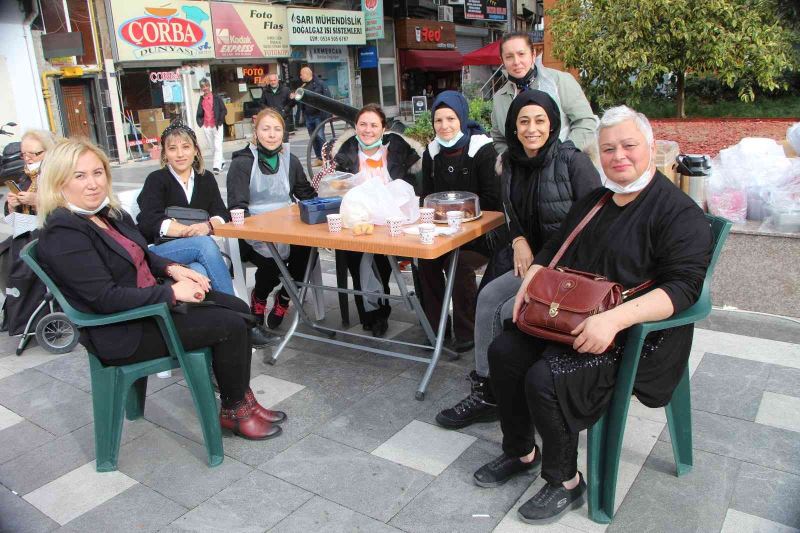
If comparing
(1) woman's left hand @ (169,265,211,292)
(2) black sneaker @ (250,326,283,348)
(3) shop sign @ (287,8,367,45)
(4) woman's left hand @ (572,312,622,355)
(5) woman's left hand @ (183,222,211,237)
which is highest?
(3) shop sign @ (287,8,367,45)

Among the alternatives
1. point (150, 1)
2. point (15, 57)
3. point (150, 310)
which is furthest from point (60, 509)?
point (150, 1)

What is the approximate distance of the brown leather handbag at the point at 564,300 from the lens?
202 cm

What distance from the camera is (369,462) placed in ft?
8.54

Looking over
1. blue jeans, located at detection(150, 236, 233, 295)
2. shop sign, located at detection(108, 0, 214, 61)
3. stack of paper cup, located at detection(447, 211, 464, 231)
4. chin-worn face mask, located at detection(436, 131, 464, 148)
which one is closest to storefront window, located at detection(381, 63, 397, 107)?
shop sign, located at detection(108, 0, 214, 61)

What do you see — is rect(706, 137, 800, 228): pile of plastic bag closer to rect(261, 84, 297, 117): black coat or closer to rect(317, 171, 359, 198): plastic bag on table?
rect(317, 171, 359, 198): plastic bag on table

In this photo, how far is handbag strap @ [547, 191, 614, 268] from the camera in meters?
2.32

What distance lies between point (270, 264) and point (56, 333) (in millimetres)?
1389

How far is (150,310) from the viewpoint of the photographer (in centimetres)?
243

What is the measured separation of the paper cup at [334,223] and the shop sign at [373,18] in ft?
72.4

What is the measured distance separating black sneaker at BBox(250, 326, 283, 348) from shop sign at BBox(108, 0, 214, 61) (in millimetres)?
13586

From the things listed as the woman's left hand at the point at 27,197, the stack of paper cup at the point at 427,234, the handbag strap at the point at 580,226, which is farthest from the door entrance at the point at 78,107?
the handbag strap at the point at 580,226

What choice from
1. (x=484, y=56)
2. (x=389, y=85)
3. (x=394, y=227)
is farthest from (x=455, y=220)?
(x=389, y=85)

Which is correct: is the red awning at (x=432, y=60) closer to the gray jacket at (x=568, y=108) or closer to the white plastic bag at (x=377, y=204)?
the gray jacket at (x=568, y=108)

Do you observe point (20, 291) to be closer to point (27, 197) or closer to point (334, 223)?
point (27, 197)
